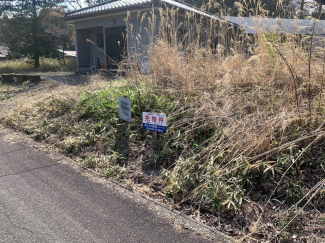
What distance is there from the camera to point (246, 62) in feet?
16.6

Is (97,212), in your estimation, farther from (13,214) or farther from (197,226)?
(197,226)

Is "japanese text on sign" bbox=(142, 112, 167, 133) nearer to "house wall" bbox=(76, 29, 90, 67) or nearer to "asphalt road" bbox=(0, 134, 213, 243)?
"asphalt road" bbox=(0, 134, 213, 243)

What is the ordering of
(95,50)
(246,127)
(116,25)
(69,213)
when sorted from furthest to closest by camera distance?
(95,50) < (116,25) < (246,127) < (69,213)

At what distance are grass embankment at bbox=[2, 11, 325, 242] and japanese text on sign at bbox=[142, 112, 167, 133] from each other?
0.71ft

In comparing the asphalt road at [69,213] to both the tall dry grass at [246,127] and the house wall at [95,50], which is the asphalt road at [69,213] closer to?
the tall dry grass at [246,127]

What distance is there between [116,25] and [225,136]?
32.5 ft

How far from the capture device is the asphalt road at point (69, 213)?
2691 mm

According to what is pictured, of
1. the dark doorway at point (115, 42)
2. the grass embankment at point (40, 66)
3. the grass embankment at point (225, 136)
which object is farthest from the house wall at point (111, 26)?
the grass embankment at point (225, 136)

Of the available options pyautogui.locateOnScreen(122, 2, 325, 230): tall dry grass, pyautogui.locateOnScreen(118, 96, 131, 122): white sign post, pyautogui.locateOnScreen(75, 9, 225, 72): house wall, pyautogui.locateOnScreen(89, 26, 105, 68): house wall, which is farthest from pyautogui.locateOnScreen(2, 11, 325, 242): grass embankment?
pyautogui.locateOnScreen(89, 26, 105, 68): house wall

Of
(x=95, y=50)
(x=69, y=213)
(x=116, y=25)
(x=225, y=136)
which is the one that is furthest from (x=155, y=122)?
(x=95, y=50)

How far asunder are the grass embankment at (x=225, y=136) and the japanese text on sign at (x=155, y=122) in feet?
0.71

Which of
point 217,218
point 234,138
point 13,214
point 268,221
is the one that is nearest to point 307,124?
point 234,138

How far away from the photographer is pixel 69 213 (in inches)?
121

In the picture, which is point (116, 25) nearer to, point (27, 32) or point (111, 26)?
point (111, 26)
